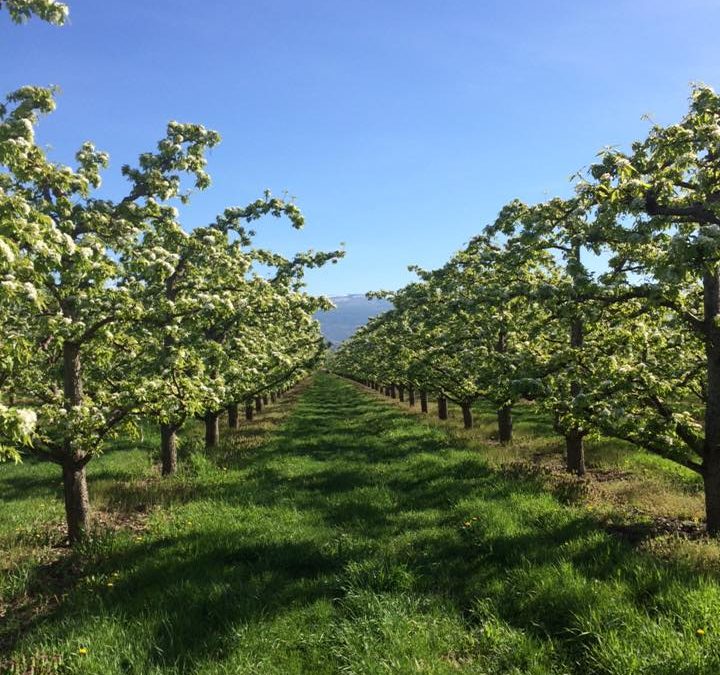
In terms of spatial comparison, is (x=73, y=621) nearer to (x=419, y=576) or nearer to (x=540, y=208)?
(x=419, y=576)

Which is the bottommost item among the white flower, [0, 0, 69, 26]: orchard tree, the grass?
the grass

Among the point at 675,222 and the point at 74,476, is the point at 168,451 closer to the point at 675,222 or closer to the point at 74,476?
the point at 74,476

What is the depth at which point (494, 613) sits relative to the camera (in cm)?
785

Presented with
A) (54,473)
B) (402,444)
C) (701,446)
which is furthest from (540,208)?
(54,473)

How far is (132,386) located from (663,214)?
1146 cm

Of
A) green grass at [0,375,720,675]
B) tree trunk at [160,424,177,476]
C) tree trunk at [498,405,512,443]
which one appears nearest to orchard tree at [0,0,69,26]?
green grass at [0,375,720,675]

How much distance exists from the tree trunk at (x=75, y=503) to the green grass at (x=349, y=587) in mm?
588

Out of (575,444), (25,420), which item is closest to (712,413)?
(575,444)

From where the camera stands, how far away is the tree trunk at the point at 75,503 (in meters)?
11.8

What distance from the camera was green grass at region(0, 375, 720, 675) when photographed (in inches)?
267

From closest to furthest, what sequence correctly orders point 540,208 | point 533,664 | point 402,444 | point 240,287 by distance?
point 533,664, point 540,208, point 240,287, point 402,444

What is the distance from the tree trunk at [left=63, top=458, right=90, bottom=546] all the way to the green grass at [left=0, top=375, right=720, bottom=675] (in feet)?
1.93

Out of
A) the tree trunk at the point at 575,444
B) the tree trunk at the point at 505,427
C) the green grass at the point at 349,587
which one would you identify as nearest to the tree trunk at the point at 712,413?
the green grass at the point at 349,587

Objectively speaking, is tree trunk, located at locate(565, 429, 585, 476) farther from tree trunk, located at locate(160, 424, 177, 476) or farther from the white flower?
the white flower
